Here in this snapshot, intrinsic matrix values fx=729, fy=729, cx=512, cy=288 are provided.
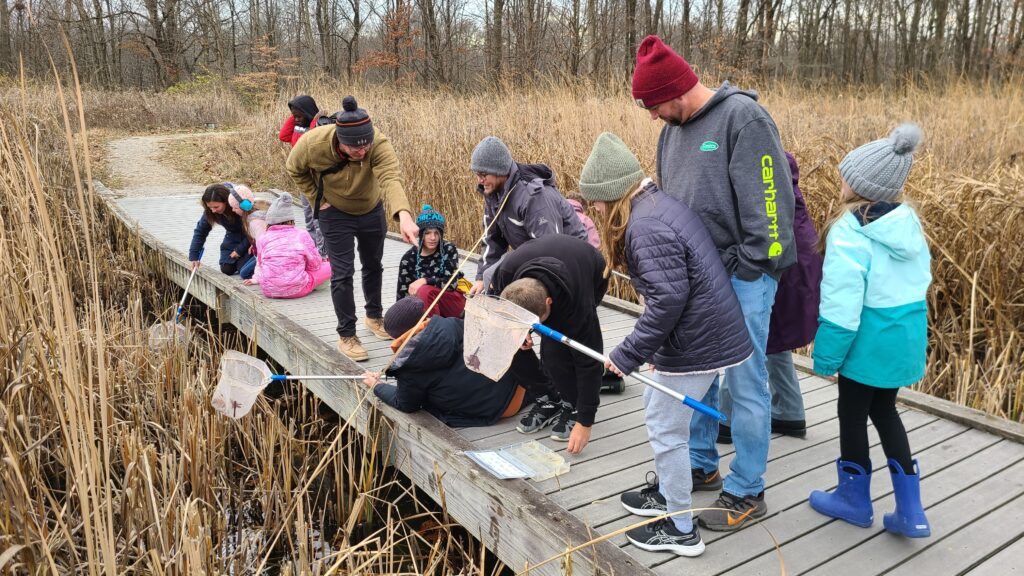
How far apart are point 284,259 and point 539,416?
290cm

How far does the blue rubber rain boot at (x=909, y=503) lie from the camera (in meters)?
2.25

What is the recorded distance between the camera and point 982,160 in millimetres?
6277

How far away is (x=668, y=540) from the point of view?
2.26 metres

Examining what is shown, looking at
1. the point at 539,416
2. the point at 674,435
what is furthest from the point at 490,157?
the point at 674,435

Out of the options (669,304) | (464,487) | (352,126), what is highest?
(352,126)

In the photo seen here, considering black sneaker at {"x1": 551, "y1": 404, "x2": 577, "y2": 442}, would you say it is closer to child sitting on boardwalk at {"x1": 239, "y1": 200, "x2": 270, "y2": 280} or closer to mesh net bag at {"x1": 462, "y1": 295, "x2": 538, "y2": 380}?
mesh net bag at {"x1": 462, "y1": 295, "x2": 538, "y2": 380}

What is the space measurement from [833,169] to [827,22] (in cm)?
1913

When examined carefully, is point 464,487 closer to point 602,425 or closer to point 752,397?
point 602,425

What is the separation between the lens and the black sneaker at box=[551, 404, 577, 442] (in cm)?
304

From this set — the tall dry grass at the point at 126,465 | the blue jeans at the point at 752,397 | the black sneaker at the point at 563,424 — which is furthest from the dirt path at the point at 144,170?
the blue jeans at the point at 752,397

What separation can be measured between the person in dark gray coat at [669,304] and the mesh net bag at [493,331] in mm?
315

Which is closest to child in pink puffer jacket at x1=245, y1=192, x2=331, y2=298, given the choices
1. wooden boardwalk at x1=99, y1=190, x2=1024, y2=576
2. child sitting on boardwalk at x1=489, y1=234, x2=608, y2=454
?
wooden boardwalk at x1=99, y1=190, x2=1024, y2=576

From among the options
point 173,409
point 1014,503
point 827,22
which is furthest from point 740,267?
point 827,22

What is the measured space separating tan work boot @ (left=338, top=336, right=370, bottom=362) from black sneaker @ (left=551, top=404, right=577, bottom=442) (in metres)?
1.32
